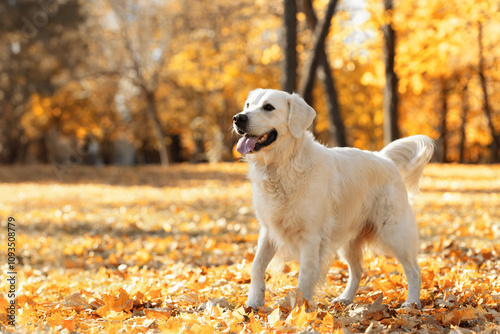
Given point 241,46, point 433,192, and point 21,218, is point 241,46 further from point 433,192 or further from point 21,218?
point 21,218

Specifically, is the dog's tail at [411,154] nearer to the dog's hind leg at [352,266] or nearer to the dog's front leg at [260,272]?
the dog's hind leg at [352,266]

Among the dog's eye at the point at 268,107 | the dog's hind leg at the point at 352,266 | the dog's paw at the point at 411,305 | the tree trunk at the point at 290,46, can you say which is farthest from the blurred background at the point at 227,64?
the dog's paw at the point at 411,305

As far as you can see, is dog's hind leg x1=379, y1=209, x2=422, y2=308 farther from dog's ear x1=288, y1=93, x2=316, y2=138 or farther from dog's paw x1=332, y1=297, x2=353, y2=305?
dog's ear x1=288, y1=93, x2=316, y2=138

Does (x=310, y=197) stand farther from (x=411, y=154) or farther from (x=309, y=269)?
(x=411, y=154)

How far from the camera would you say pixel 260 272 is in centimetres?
375

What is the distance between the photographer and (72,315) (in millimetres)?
3449

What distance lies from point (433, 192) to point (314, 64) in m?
4.37

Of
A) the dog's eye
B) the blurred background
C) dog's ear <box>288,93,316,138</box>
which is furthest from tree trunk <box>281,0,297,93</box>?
the dog's eye

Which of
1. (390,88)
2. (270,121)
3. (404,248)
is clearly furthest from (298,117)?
(390,88)

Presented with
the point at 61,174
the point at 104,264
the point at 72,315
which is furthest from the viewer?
the point at 61,174

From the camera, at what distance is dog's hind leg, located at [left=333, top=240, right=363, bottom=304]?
4098 millimetres

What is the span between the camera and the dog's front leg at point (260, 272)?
3.68 meters

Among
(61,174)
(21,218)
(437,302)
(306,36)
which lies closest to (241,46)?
(306,36)

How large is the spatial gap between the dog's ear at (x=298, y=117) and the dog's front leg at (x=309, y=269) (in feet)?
2.68
